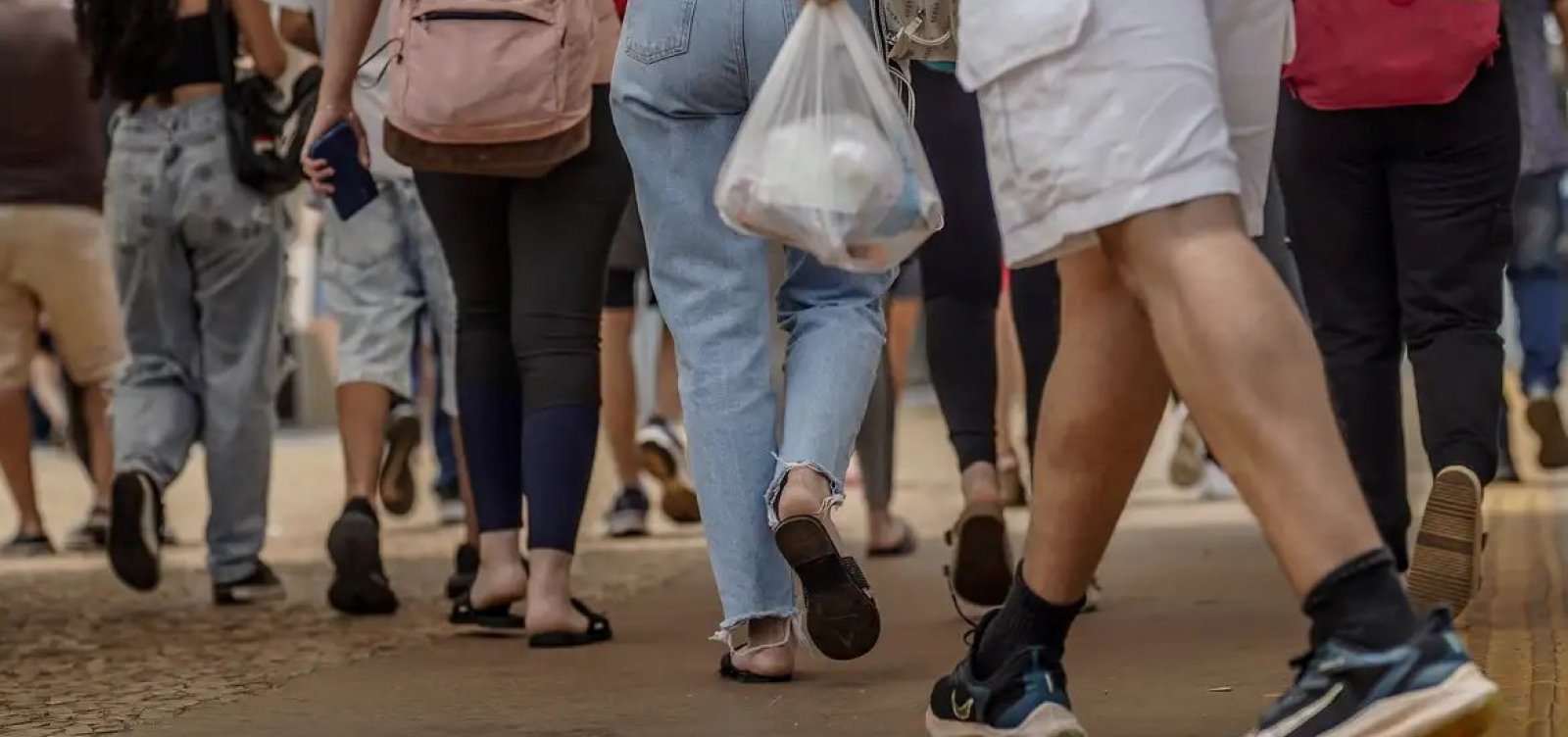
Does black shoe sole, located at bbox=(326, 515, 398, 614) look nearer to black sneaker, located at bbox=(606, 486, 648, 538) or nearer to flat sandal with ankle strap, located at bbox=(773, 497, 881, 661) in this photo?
flat sandal with ankle strap, located at bbox=(773, 497, 881, 661)

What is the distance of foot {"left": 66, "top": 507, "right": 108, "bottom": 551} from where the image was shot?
8398 millimetres

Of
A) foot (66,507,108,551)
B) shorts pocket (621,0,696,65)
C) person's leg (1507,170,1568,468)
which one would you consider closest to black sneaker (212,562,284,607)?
foot (66,507,108,551)

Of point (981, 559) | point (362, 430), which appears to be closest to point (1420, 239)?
point (981, 559)

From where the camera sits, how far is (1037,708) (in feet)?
10.9

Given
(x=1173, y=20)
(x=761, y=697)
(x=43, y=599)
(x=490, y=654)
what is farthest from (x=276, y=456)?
(x=1173, y=20)

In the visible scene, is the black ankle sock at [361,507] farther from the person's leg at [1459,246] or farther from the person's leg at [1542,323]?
the person's leg at [1542,323]

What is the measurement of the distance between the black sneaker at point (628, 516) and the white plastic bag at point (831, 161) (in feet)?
15.6

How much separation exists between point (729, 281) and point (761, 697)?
0.71 m

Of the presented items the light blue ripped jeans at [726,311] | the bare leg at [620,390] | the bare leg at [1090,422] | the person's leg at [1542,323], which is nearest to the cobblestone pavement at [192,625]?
the bare leg at [620,390]

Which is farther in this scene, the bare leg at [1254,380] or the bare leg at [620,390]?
the bare leg at [620,390]

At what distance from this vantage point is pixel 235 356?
20.8 feet

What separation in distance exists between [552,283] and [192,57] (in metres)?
1.81

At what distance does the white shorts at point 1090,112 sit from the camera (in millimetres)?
3027

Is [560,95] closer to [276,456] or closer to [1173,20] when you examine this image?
[1173,20]
